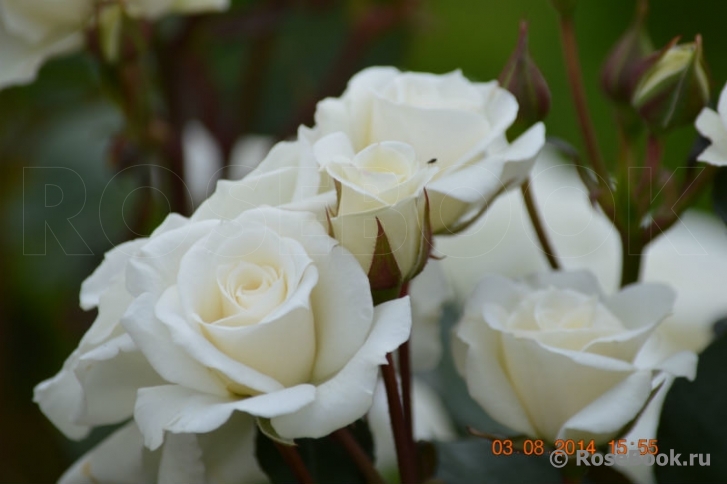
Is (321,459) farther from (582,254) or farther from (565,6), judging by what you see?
(582,254)

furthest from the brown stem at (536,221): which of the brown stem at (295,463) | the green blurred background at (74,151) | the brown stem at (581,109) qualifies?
the green blurred background at (74,151)

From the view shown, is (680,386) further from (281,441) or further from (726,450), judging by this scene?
(281,441)

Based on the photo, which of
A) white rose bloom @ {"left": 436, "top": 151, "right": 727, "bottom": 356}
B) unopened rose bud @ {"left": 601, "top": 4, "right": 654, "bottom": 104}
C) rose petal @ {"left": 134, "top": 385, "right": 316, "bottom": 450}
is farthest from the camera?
white rose bloom @ {"left": 436, "top": 151, "right": 727, "bottom": 356}

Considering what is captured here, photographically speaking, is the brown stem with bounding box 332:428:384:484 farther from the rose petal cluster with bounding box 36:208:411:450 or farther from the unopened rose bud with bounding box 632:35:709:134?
the unopened rose bud with bounding box 632:35:709:134

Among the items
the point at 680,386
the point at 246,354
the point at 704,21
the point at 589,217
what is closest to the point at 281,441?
the point at 246,354

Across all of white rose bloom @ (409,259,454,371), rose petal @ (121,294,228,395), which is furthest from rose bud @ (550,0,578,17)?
rose petal @ (121,294,228,395)

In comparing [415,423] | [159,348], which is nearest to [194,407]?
[159,348]
